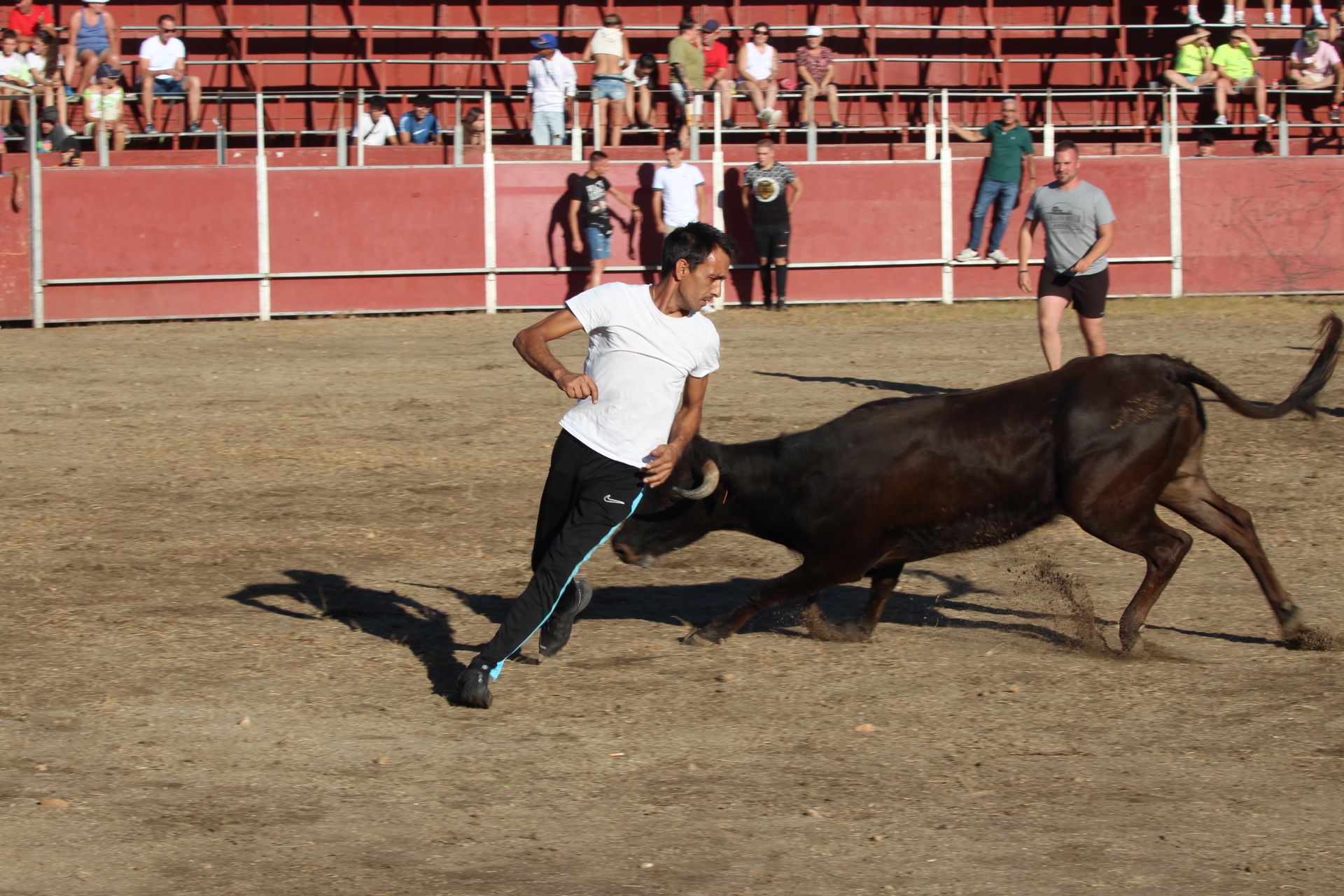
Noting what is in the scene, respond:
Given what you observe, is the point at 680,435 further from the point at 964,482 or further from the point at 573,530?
the point at 964,482

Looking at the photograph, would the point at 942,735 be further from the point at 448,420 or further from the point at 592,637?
the point at 448,420

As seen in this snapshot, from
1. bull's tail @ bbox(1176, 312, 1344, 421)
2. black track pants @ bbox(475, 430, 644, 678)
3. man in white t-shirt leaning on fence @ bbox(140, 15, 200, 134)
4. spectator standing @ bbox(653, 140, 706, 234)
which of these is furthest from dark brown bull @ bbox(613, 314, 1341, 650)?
man in white t-shirt leaning on fence @ bbox(140, 15, 200, 134)

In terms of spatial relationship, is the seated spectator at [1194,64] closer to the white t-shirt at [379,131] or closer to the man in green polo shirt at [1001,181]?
the man in green polo shirt at [1001,181]

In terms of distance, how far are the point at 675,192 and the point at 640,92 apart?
340cm

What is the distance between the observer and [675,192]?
714 inches

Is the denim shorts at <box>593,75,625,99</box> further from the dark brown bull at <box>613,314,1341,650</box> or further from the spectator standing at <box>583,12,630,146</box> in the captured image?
the dark brown bull at <box>613,314,1341,650</box>

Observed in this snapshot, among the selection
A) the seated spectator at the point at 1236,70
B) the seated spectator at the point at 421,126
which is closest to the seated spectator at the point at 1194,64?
the seated spectator at the point at 1236,70

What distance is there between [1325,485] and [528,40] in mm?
18346

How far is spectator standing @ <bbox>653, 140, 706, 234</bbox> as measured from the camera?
1811cm

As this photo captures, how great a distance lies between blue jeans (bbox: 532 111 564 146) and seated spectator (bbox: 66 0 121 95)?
17.9 feet

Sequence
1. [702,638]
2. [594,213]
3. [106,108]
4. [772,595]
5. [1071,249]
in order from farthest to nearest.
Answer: [106,108], [594,213], [1071,249], [702,638], [772,595]

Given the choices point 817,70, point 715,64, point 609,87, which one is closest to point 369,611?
point 609,87

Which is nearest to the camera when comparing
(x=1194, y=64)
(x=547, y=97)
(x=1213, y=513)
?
(x=1213, y=513)

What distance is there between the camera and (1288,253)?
19.6 metres
